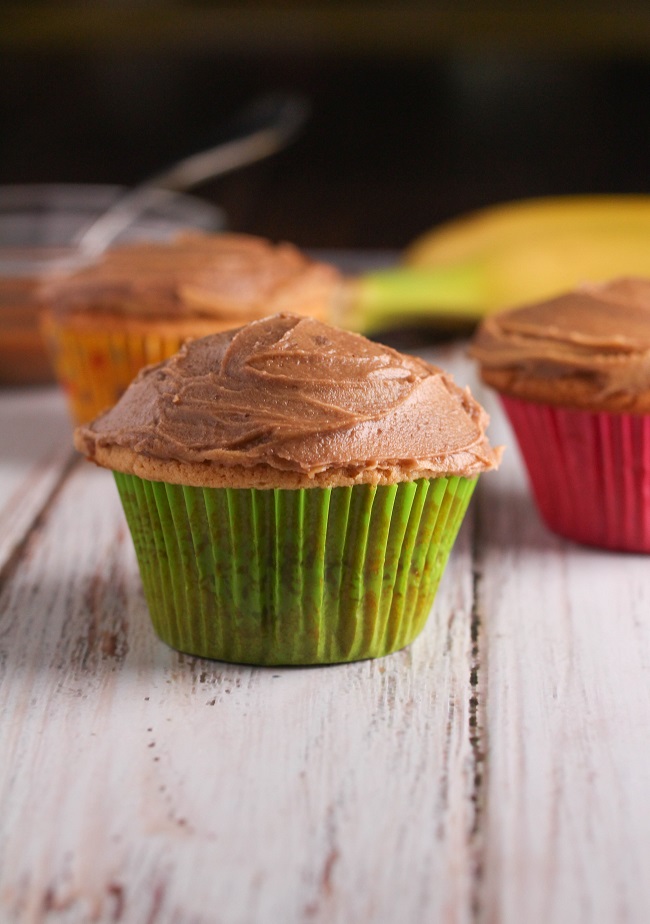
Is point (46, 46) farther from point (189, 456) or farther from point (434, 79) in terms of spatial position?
point (189, 456)

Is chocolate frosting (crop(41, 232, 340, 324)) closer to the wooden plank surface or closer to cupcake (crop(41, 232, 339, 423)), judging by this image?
cupcake (crop(41, 232, 339, 423))

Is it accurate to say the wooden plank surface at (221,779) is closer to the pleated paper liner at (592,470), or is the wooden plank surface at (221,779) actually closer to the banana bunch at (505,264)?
the pleated paper liner at (592,470)

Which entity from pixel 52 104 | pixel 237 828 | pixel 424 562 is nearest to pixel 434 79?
pixel 52 104

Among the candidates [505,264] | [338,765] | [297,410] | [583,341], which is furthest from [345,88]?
[338,765]

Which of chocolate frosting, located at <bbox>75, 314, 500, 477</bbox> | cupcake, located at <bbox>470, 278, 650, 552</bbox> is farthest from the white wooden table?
chocolate frosting, located at <bbox>75, 314, 500, 477</bbox>

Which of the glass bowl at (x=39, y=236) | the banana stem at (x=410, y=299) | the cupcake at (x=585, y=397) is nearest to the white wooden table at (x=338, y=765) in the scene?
the cupcake at (x=585, y=397)
